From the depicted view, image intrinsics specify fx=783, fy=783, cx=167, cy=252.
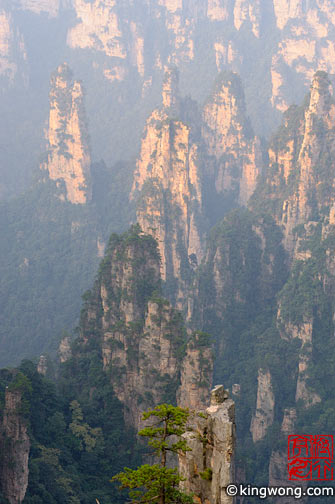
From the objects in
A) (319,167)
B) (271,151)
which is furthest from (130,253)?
(271,151)

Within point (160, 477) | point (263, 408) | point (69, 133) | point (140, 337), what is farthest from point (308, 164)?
point (160, 477)

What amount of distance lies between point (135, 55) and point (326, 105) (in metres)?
69.7

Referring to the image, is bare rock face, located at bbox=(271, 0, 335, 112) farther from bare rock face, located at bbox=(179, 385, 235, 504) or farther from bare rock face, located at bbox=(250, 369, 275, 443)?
bare rock face, located at bbox=(179, 385, 235, 504)

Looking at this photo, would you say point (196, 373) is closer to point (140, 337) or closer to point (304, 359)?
point (140, 337)

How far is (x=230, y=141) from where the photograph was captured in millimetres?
93250

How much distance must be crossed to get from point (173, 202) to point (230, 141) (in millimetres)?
22209

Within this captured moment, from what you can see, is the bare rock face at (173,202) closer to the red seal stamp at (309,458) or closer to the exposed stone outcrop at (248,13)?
the red seal stamp at (309,458)

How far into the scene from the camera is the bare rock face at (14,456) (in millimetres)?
31188

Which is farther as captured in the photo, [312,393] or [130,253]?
[312,393]

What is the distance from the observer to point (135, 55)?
434 feet

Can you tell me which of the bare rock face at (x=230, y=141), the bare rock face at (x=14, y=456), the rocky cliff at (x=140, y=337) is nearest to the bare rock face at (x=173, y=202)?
the bare rock face at (x=230, y=141)

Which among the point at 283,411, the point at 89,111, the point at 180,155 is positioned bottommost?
the point at 283,411

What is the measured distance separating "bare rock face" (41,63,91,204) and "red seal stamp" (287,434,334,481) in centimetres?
4760

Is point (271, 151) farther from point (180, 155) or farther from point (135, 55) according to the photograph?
point (135, 55)
